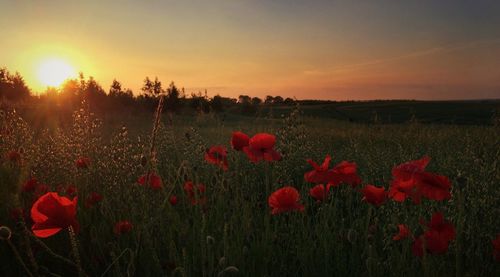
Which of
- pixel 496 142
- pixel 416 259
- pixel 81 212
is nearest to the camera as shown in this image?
pixel 416 259

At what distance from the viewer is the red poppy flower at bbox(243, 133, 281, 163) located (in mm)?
2086

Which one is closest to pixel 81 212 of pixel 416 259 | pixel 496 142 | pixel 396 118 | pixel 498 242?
pixel 416 259

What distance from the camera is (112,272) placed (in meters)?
2.11

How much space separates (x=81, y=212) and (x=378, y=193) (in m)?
1.83

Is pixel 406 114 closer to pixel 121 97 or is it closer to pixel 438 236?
pixel 121 97

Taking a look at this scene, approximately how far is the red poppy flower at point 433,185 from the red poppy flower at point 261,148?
78 cm

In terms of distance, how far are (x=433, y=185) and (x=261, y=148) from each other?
878 mm

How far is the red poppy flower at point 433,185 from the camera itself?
142 cm

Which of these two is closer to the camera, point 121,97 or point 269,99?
point 269,99

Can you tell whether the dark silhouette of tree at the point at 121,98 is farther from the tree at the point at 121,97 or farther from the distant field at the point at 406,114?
the distant field at the point at 406,114

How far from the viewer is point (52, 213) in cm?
136

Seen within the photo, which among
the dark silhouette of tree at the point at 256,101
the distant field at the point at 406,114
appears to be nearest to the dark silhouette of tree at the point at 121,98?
the distant field at the point at 406,114

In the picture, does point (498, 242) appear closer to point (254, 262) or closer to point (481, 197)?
point (481, 197)

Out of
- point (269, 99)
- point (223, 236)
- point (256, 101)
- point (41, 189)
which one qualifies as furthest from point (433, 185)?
point (256, 101)
